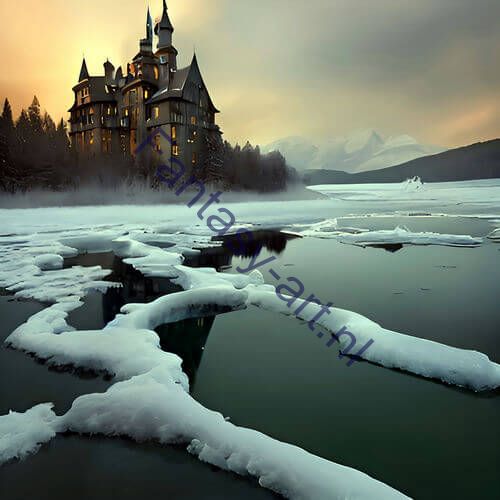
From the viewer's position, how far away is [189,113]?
4253 centimetres

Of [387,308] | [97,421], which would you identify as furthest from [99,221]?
[97,421]

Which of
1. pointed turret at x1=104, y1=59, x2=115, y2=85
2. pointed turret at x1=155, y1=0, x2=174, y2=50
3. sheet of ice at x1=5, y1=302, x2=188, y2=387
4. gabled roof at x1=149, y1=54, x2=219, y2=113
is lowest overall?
sheet of ice at x1=5, y1=302, x2=188, y2=387

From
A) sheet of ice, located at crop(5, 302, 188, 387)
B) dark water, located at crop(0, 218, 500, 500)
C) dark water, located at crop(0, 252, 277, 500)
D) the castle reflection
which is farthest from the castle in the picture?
dark water, located at crop(0, 252, 277, 500)

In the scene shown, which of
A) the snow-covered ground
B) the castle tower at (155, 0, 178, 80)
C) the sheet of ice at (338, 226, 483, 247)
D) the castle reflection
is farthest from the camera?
the castle tower at (155, 0, 178, 80)

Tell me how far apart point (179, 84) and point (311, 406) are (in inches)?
1709

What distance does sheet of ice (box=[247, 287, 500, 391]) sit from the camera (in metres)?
4.09

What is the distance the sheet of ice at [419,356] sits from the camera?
13.4ft

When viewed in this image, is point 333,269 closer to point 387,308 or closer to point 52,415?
point 387,308

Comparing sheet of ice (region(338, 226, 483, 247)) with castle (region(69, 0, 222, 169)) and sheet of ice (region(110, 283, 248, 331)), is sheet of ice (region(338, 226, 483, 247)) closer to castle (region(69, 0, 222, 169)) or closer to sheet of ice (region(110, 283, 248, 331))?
sheet of ice (region(110, 283, 248, 331))

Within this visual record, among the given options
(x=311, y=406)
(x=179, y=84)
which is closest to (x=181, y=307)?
(x=311, y=406)

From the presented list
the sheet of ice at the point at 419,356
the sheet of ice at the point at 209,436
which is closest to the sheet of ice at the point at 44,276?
the sheet of ice at the point at 209,436

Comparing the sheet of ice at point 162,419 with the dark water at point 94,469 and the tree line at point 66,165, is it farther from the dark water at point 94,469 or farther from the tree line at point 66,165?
the tree line at point 66,165

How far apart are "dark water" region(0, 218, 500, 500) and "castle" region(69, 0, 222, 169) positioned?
37218 millimetres

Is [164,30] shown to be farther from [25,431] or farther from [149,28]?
[25,431]
